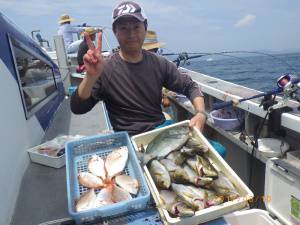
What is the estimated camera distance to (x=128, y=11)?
7.82 ft

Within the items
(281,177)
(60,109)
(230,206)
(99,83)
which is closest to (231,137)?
(281,177)

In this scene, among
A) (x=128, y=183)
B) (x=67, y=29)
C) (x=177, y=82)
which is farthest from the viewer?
(x=67, y=29)

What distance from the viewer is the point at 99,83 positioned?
2561 mm

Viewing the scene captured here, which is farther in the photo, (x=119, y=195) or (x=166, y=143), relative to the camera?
(x=166, y=143)

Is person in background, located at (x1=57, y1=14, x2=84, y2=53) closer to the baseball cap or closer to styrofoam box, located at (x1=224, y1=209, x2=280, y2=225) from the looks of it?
the baseball cap

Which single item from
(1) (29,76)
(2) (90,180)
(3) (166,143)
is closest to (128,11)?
(3) (166,143)

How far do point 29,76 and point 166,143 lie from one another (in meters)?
2.64

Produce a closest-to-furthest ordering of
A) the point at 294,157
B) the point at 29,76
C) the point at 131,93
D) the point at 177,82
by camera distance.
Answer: the point at 131,93
the point at 294,157
the point at 177,82
the point at 29,76

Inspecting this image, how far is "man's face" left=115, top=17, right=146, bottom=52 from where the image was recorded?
2428 mm

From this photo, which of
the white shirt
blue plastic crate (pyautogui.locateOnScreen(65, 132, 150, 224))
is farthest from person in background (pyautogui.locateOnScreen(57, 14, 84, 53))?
blue plastic crate (pyautogui.locateOnScreen(65, 132, 150, 224))

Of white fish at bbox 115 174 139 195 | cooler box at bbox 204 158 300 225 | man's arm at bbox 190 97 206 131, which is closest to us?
white fish at bbox 115 174 139 195

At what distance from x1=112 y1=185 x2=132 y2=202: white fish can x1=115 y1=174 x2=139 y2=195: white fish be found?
0.04 metres

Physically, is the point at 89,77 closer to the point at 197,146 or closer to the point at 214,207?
the point at 197,146

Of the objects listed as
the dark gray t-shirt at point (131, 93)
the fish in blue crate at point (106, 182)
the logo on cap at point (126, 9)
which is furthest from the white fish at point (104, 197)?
the logo on cap at point (126, 9)
